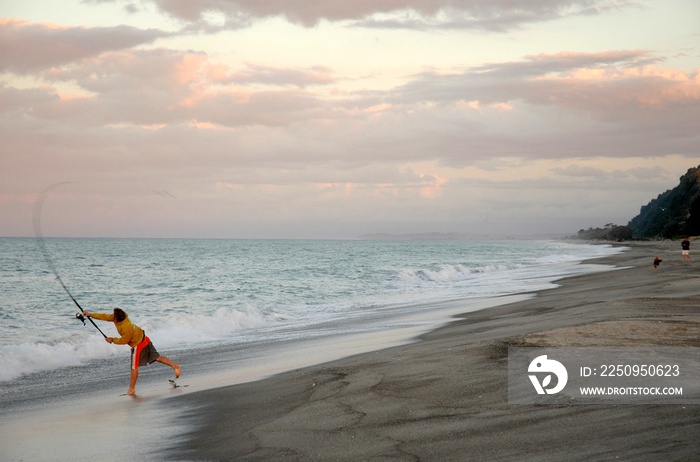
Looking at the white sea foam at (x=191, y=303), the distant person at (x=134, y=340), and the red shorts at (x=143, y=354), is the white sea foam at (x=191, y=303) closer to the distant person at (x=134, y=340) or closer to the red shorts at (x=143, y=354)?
the distant person at (x=134, y=340)

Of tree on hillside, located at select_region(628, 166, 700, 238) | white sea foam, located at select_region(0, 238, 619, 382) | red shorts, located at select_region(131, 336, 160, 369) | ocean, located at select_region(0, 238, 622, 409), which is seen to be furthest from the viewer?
tree on hillside, located at select_region(628, 166, 700, 238)

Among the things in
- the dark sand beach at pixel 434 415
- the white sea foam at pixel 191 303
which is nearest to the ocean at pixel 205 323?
the white sea foam at pixel 191 303

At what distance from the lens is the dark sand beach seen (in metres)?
5.66

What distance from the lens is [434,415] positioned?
270 inches

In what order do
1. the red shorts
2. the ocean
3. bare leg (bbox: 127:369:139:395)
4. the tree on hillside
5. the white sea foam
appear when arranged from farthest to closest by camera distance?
the tree on hillside → the white sea foam → the ocean → the red shorts → bare leg (bbox: 127:369:139:395)

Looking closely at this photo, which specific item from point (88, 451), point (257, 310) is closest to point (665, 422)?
point (88, 451)

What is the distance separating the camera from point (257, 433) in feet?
23.0

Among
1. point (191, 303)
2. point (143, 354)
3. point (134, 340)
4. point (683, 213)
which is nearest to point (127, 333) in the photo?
point (134, 340)

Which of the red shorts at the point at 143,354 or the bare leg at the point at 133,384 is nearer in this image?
the bare leg at the point at 133,384

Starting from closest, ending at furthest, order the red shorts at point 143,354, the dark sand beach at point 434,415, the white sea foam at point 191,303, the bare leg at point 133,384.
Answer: the dark sand beach at point 434,415 < the bare leg at point 133,384 < the red shorts at point 143,354 < the white sea foam at point 191,303

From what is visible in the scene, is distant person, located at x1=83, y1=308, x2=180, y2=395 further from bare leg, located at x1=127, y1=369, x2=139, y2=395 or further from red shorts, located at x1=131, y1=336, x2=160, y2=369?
bare leg, located at x1=127, y1=369, x2=139, y2=395

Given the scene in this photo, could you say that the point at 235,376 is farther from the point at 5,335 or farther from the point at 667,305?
the point at 5,335

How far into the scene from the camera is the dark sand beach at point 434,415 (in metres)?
5.66

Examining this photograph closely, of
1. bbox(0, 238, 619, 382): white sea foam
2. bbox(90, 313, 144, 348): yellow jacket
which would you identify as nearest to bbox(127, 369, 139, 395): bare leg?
bbox(90, 313, 144, 348): yellow jacket
